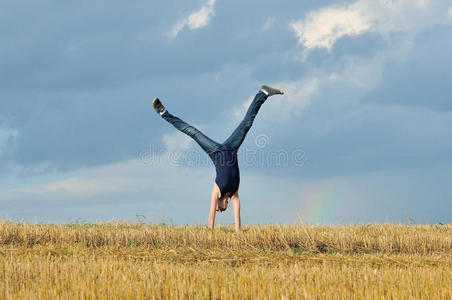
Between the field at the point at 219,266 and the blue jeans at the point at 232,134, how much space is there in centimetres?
212

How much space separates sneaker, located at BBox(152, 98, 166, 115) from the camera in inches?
500

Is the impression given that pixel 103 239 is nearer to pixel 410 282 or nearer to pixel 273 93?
pixel 273 93

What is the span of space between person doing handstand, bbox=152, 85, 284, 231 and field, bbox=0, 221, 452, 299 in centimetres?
98

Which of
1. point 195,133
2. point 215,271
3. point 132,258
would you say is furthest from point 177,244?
point 215,271

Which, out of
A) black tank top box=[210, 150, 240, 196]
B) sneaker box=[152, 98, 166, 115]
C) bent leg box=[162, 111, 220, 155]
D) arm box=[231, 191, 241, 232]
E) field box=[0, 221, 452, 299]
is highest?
sneaker box=[152, 98, 166, 115]

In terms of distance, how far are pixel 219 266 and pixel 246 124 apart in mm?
5282

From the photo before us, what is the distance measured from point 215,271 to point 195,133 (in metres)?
5.63

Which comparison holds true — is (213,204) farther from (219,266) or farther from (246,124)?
(219,266)

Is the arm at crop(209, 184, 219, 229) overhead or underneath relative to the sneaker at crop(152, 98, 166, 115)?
underneath

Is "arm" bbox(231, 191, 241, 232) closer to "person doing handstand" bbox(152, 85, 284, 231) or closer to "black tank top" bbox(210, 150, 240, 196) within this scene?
"person doing handstand" bbox(152, 85, 284, 231)

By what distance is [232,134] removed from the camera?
40.7 feet

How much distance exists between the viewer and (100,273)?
718cm

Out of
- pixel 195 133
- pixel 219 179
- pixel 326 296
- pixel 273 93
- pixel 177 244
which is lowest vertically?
pixel 326 296

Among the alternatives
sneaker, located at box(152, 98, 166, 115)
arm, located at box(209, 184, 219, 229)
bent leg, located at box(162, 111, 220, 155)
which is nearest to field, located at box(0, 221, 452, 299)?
arm, located at box(209, 184, 219, 229)
